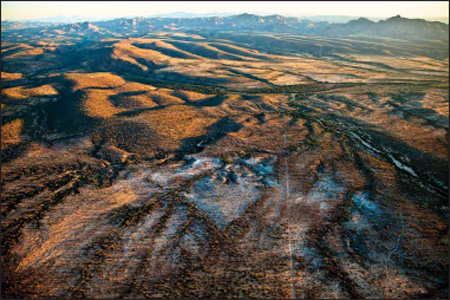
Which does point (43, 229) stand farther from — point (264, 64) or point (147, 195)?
point (264, 64)

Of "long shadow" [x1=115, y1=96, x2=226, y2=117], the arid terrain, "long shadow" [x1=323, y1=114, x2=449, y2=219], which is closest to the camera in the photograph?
the arid terrain

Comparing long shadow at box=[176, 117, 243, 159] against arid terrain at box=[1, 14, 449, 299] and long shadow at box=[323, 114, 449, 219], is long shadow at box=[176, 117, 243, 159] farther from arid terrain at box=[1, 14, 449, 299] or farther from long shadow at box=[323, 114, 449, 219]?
long shadow at box=[323, 114, 449, 219]

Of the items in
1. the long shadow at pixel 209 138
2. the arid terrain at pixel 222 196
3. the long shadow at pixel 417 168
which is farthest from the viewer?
the long shadow at pixel 209 138

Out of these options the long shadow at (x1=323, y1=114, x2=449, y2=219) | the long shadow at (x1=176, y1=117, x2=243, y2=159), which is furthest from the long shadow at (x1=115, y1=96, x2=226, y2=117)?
the long shadow at (x1=323, y1=114, x2=449, y2=219)

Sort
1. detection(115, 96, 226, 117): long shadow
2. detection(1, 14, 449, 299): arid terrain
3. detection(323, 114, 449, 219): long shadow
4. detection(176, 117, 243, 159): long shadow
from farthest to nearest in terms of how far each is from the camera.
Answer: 1. detection(115, 96, 226, 117): long shadow
2. detection(176, 117, 243, 159): long shadow
3. detection(323, 114, 449, 219): long shadow
4. detection(1, 14, 449, 299): arid terrain

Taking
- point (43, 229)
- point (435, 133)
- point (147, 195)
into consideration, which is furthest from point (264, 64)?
point (43, 229)

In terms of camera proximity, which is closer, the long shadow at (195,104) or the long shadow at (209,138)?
the long shadow at (209,138)

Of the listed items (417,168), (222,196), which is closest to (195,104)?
(222,196)

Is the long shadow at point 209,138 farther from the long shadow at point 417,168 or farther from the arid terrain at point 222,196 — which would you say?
the long shadow at point 417,168

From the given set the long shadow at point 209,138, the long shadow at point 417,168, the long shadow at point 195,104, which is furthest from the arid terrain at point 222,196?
the long shadow at point 195,104
